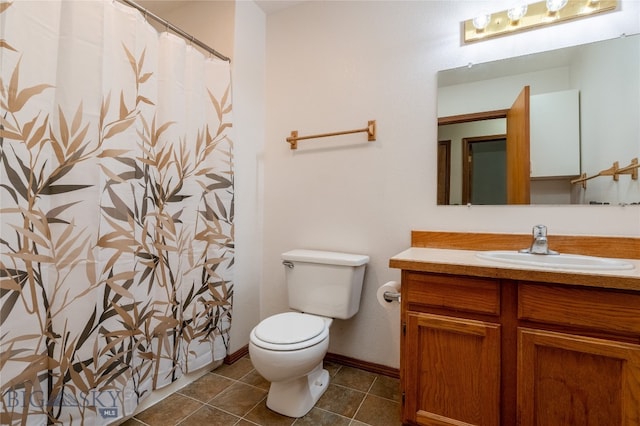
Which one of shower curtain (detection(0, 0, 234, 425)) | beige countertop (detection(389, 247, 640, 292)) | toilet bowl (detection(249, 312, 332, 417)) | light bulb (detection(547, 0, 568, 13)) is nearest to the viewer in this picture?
beige countertop (detection(389, 247, 640, 292))

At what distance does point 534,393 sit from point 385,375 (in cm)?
86

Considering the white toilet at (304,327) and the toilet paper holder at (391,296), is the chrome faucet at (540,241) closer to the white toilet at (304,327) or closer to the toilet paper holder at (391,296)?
the toilet paper holder at (391,296)

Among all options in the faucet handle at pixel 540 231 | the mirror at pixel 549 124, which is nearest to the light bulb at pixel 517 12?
the mirror at pixel 549 124

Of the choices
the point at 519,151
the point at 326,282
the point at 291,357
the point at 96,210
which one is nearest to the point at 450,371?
the point at 291,357

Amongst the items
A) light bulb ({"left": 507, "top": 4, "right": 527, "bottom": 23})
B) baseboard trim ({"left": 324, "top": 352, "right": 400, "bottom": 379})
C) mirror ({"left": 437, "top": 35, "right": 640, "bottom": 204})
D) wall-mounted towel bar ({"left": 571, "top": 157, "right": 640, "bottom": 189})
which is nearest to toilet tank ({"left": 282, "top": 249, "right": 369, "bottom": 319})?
baseboard trim ({"left": 324, "top": 352, "right": 400, "bottom": 379})

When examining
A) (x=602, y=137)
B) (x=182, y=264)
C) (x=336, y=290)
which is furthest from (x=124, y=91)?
(x=602, y=137)

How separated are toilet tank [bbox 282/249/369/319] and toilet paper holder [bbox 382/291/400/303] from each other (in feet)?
0.80

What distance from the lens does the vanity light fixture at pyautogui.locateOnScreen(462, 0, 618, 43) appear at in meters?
1.34

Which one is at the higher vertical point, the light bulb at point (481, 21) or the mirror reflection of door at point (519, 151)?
the light bulb at point (481, 21)

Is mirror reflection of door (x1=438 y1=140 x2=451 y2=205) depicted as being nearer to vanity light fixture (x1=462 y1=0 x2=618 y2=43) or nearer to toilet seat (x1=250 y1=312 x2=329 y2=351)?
vanity light fixture (x1=462 y1=0 x2=618 y2=43)

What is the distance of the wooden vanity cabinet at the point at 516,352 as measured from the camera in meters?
0.91

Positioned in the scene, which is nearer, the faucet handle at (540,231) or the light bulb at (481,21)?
the faucet handle at (540,231)

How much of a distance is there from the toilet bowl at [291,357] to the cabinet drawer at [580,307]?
84 cm

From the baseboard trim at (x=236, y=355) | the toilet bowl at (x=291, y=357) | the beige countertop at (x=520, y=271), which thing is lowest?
the baseboard trim at (x=236, y=355)
